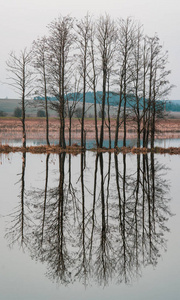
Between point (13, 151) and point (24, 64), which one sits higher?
point (24, 64)

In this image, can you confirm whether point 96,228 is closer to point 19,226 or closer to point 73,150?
point 19,226

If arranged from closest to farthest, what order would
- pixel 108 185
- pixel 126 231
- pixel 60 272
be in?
pixel 60 272 → pixel 126 231 → pixel 108 185

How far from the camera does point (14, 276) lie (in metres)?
7.64

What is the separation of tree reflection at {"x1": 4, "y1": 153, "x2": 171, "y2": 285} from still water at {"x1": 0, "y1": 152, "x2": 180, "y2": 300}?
0.02 metres

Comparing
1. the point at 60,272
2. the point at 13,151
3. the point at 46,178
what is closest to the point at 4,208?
the point at 60,272

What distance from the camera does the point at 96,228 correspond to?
10.8 meters

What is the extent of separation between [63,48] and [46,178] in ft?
70.4

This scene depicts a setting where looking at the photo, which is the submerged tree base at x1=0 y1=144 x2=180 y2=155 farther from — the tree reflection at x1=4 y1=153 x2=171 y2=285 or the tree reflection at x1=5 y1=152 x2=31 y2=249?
the tree reflection at x1=5 y1=152 x2=31 y2=249

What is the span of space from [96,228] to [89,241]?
3.94ft

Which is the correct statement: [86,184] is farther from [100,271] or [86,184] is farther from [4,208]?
[100,271]

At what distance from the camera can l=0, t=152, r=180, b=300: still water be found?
285 inches

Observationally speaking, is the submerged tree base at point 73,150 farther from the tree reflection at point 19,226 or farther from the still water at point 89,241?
the tree reflection at point 19,226

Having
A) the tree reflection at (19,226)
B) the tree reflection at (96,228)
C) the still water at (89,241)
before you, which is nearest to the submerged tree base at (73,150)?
the tree reflection at (96,228)

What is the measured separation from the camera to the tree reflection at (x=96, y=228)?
8145 millimetres
